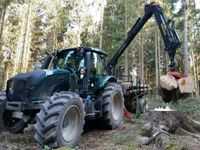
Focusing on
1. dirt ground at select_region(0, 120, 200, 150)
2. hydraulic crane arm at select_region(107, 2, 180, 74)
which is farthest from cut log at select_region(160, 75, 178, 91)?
dirt ground at select_region(0, 120, 200, 150)

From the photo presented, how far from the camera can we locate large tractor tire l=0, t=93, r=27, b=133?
779 cm

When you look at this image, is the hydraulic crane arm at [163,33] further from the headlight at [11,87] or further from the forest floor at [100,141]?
the headlight at [11,87]

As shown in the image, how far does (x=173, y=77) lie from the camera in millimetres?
9102

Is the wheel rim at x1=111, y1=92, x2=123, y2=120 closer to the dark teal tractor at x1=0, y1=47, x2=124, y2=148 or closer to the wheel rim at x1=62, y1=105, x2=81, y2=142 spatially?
the dark teal tractor at x1=0, y1=47, x2=124, y2=148

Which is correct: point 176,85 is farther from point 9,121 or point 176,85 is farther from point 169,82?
point 9,121

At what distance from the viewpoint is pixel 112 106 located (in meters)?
9.38

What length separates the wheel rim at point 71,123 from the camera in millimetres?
6828

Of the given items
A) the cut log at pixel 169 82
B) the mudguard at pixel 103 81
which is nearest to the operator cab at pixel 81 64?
the mudguard at pixel 103 81

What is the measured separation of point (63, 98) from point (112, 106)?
293cm

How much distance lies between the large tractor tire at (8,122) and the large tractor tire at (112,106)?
2375 millimetres

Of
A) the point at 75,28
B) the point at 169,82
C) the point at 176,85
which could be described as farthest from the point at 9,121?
the point at 75,28

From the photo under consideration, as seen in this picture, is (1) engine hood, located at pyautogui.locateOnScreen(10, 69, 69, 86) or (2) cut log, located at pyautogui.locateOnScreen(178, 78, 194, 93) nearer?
(1) engine hood, located at pyautogui.locateOnScreen(10, 69, 69, 86)

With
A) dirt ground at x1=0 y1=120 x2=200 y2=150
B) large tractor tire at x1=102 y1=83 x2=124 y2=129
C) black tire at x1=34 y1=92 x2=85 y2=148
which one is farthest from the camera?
large tractor tire at x1=102 y1=83 x2=124 y2=129

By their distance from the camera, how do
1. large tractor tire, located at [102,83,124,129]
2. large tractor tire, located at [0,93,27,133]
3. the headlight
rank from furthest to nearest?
1. large tractor tire, located at [102,83,124,129]
2. large tractor tire, located at [0,93,27,133]
3. the headlight
